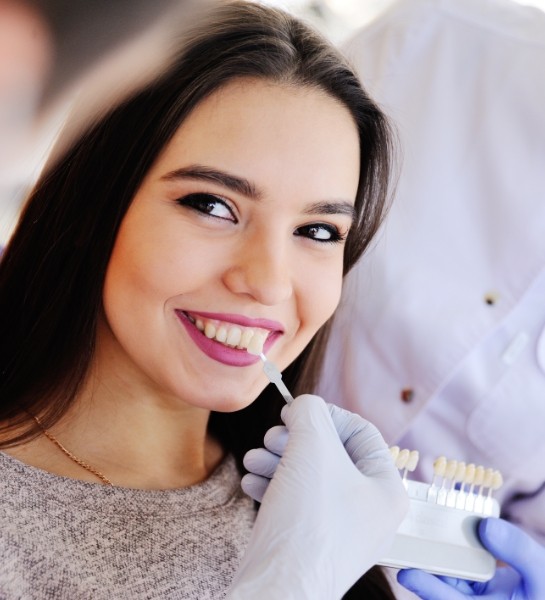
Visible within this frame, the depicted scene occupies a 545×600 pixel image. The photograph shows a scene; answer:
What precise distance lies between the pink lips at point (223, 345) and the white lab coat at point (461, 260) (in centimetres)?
51

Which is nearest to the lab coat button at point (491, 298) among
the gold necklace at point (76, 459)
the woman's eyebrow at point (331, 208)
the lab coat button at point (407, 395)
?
the lab coat button at point (407, 395)

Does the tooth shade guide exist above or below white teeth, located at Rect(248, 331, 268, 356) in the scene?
below

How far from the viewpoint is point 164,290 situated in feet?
3.99

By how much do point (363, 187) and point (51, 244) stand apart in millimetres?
567

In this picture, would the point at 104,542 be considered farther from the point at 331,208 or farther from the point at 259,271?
the point at 331,208

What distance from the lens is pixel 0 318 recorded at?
53.6 inches

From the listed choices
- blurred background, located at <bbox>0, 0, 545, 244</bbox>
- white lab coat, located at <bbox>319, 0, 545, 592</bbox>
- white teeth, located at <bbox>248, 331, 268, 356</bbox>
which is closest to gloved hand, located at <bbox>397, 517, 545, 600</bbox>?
white lab coat, located at <bbox>319, 0, 545, 592</bbox>

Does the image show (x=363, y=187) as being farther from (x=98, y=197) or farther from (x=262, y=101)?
(x=98, y=197)

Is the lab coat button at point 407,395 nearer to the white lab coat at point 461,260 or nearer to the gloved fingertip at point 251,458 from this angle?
the white lab coat at point 461,260

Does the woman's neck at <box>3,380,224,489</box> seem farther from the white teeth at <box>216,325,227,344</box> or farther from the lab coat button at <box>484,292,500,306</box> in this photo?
the lab coat button at <box>484,292,500,306</box>

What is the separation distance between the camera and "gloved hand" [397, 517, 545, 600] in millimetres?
1296

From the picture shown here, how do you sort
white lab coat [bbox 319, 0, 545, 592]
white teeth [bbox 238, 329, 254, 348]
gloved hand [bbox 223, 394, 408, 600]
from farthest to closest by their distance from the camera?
1. white lab coat [bbox 319, 0, 545, 592]
2. white teeth [bbox 238, 329, 254, 348]
3. gloved hand [bbox 223, 394, 408, 600]

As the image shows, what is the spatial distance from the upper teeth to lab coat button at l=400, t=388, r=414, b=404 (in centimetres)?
56

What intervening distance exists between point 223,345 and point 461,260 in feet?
2.25
